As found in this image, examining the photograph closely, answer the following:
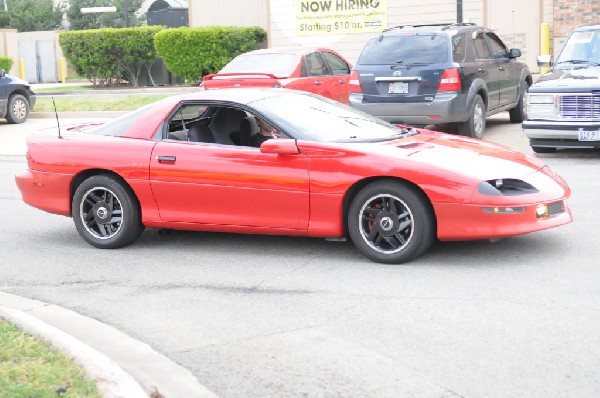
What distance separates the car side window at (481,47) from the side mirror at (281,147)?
8719 millimetres

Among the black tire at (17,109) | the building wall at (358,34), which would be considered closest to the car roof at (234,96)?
the black tire at (17,109)

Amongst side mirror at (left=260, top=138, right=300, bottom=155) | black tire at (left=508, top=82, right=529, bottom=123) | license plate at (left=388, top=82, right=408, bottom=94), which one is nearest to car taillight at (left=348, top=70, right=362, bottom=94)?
license plate at (left=388, top=82, right=408, bottom=94)

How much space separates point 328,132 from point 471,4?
19008 mm

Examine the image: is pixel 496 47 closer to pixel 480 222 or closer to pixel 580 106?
pixel 580 106

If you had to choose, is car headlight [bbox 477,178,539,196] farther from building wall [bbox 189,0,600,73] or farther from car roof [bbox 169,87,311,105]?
building wall [bbox 189,0,600,73]

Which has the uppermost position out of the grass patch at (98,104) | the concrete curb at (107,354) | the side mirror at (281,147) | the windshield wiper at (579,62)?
the windshield wiper at (579,62)

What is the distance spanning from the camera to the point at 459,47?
15.6m

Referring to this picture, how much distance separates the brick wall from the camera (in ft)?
79.4

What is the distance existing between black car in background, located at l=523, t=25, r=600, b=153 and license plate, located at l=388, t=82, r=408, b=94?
6.40ft

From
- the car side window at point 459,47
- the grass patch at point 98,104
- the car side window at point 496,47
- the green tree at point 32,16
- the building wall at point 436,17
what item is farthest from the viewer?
the green tree at point 32,16

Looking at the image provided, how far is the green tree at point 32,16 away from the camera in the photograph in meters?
58.5

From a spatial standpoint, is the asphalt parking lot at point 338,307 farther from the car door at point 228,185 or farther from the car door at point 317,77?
the car door at point 317,77

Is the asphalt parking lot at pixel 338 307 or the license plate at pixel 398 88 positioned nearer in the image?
the asphalt parking lot at pixel 338 307

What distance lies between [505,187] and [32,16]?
2136 inches
